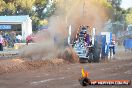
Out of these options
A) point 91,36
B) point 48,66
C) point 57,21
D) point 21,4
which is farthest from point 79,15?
point 21,4

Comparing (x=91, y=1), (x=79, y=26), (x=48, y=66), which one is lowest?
(x=48, y=66)

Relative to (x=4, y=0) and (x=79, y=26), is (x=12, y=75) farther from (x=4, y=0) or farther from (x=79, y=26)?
(x=4, y=0)

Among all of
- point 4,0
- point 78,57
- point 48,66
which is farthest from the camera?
point 4,0

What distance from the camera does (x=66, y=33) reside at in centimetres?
2653

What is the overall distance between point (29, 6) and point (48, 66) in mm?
57547

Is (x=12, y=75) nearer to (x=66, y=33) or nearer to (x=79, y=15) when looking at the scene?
(x=66, y=33)

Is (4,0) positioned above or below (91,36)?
above

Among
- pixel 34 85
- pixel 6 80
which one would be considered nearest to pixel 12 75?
pixel 6 80

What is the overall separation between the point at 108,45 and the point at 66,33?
4.17m

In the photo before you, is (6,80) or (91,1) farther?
(91,1)

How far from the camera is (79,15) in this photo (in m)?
28.8

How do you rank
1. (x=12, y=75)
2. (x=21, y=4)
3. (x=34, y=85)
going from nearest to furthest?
(x=34, y=85), (x=12, y=75), (x=21, y=4)

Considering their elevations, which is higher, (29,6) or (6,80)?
(29,6)

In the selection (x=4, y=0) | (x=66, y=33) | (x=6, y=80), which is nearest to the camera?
(x=6, y=80)
